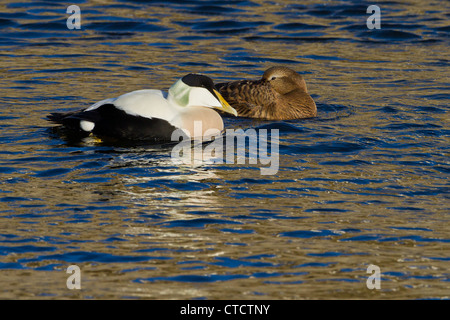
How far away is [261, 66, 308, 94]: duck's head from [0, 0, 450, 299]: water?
0.38m

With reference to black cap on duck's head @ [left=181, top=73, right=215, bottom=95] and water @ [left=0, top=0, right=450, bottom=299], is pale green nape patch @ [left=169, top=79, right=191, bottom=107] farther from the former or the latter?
water @ [left=0, top=0, right=450, bottom=299]

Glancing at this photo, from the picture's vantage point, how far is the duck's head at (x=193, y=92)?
8383 mm

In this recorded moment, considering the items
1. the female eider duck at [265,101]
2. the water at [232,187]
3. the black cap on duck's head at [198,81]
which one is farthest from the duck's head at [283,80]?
the black cap on duck's head at [198,81]

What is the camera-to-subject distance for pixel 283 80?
32.8ft

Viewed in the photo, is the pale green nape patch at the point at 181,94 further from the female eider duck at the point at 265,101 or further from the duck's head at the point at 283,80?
the duck's head at the point at 283,80

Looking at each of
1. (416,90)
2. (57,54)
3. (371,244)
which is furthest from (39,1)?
(371,244)

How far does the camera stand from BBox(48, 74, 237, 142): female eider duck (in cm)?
814

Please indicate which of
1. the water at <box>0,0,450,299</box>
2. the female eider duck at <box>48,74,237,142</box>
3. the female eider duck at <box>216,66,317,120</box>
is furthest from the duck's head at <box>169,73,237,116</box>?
the female eider duck at <box>216,66,317,120</box>

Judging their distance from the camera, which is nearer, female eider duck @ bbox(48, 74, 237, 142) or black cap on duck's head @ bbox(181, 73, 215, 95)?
female eider duck @ bbox(48, 74, 237, 142)

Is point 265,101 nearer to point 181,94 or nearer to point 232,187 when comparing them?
point 181,94

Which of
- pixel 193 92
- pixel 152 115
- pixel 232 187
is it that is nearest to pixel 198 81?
pixel 193 92

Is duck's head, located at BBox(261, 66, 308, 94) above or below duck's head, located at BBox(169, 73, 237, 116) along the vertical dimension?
above

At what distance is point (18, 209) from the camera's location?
6309 mm
